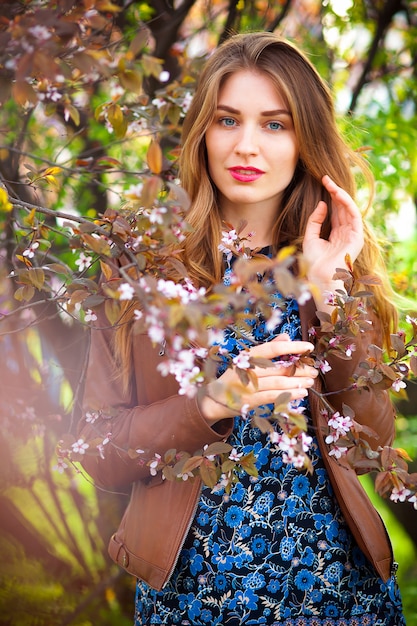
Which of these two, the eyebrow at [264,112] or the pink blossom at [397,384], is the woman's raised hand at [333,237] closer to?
the eyebrow at [264,112]

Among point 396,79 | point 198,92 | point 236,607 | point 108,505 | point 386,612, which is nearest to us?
point 236,607

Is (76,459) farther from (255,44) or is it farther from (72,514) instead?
(72,514)

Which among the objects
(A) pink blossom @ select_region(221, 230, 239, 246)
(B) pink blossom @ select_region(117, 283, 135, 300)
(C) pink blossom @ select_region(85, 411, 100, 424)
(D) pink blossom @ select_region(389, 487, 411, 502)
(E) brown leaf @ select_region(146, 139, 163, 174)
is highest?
(E) brown leaf @ select_region(146, 139, 163, 174)

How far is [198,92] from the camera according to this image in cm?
209

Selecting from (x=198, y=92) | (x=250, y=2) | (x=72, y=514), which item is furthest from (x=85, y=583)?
(x=250, y=2)

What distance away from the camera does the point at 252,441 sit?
1.88 metres

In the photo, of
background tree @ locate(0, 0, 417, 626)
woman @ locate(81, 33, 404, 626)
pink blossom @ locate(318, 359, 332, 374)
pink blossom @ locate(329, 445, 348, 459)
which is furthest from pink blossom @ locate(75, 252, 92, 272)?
background tree @ locate(0, 0, 417, 626)

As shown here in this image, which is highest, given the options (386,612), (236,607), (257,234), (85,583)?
(257,234)

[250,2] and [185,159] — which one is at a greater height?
[250,2]

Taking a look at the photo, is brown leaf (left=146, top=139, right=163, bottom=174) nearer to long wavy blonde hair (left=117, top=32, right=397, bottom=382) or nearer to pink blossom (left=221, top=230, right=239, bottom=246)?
pink blossom (left=221, top=230, right=239, bottom=246)

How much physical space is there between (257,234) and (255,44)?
0.55m

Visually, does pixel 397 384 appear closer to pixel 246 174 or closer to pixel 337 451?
pixel 337 451

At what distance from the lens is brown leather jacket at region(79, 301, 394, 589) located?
1771 millimetres

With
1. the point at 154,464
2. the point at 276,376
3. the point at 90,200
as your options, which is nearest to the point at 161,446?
the point at 154,464
